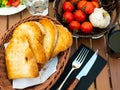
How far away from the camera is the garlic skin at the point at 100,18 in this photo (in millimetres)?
878

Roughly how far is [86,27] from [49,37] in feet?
0.51

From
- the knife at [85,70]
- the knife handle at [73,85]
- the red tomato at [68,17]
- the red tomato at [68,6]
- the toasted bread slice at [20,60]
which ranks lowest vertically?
the knife handle at [73,85]

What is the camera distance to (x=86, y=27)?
88 cm

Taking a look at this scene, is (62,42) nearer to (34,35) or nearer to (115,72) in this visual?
(34,35)

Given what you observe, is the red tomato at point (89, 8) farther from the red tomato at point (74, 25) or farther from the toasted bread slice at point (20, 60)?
the toasted bread slice at point (20, 60)

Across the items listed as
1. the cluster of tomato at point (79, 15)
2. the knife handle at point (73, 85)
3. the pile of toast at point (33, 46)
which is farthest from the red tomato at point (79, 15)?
the knife handle at point (73, 85)

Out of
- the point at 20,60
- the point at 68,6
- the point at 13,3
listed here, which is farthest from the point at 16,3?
the point at 20,60

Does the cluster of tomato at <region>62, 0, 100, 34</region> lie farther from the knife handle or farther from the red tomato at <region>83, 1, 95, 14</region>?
the knife handle

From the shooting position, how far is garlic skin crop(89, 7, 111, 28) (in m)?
0.88

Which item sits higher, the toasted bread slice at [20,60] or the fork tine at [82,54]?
the toasted bread slice at [20,60]

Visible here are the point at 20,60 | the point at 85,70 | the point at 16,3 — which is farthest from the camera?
the point at 16,3

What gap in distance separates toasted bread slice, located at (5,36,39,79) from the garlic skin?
26 cm

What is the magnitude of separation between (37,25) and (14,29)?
0.10 meters

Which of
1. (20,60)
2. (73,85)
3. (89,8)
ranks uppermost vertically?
(89,8)
